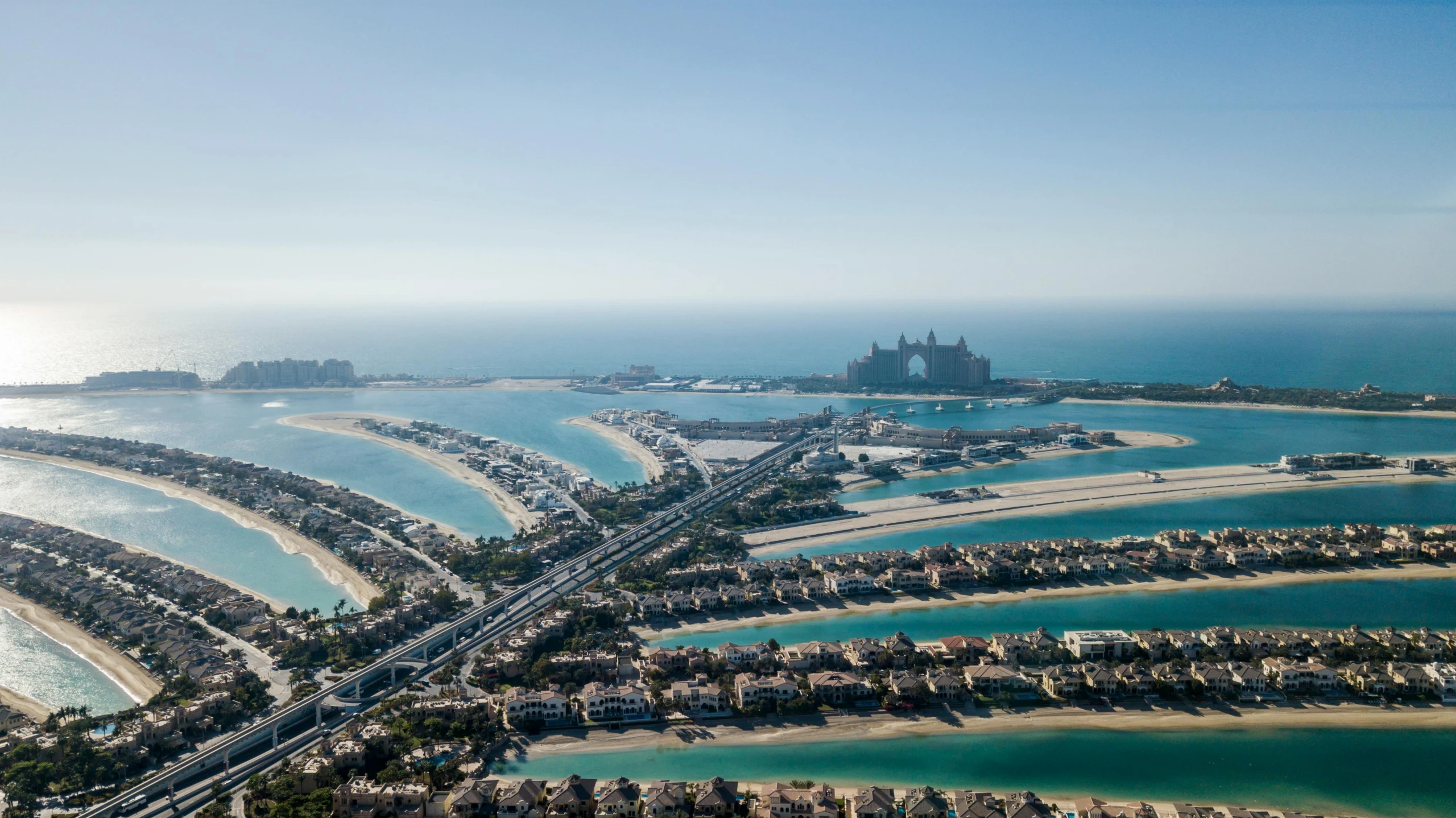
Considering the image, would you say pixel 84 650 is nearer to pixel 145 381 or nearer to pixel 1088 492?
pixel 1088 492

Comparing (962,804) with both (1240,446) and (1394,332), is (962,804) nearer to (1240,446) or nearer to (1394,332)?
(1240,446)

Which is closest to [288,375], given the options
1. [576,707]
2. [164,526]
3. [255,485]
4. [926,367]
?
[255,485]

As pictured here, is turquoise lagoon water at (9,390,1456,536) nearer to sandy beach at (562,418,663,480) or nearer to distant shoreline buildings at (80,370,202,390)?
sandy beach at (562,418,663,480)

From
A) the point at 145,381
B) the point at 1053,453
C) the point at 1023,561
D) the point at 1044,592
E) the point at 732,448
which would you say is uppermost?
the point at 145,381

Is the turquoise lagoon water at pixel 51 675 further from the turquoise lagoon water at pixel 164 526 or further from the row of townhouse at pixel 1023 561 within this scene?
the row of townhouse at pixel 1023 561

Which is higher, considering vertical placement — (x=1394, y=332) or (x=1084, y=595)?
(x=1394, y=332)

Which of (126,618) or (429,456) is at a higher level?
(429,456)

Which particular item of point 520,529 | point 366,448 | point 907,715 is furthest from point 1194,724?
point 366,448
